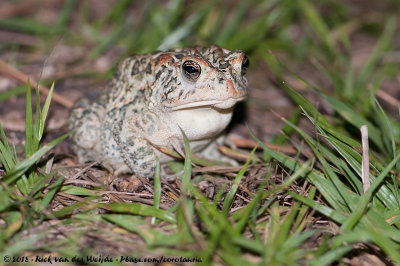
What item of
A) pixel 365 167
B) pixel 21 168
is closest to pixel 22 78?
pixel 21 168

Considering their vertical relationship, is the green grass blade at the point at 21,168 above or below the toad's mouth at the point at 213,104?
below

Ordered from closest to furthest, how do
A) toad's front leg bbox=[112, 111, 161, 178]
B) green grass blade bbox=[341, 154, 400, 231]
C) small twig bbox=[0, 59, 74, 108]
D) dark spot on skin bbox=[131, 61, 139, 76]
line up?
green grass blade bbox=[341, 154, 400, 231]
toad's front leg bbox=[112, 111, 161, 178]
dark spot on skin bbox=[131, 61, 139, 76]
small twig bbox=[0, 59, 74, 108]

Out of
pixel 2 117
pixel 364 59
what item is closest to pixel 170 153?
pixel 2 117

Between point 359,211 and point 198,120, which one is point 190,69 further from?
point 359,211

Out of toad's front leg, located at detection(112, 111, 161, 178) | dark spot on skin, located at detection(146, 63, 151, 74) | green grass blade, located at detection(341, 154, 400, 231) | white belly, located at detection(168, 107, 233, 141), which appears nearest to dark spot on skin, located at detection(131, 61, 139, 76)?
dark spot on skin, located at detection(146, 63, 151, 74)

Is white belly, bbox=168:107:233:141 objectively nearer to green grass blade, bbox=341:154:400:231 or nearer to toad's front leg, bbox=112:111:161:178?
toad's front leg, bbox=112:111:161:178

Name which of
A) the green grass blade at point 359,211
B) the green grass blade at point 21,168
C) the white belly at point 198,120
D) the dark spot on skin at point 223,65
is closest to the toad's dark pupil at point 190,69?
the dark spot on skin at point 223,65

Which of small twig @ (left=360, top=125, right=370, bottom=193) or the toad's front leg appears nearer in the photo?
small twig @ (left=360, top=125, right=370, bottom=193)

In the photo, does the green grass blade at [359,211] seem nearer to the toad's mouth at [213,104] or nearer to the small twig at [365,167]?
the small twig at [365,167]
